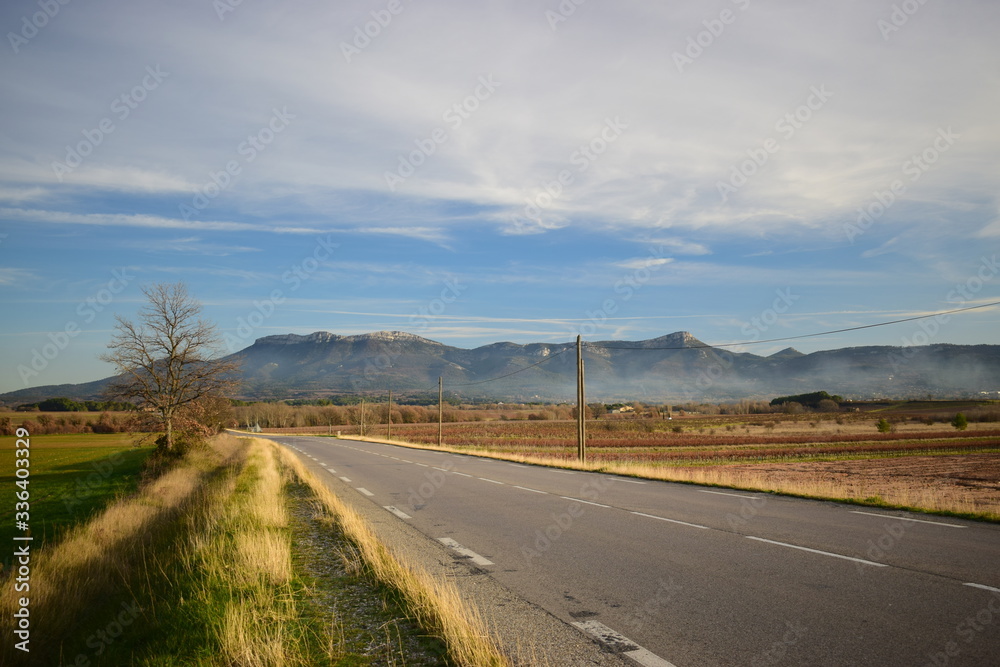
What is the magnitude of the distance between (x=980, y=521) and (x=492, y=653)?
33.8 ft

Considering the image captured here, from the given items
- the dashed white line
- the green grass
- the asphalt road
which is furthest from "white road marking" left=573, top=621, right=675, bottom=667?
the green grass

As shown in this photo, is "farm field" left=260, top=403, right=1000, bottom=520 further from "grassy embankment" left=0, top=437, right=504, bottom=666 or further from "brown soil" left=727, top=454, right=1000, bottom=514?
"grassy embankment" left=0, top=437, right=504, bottom=666

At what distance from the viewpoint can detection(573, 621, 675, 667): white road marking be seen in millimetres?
4078

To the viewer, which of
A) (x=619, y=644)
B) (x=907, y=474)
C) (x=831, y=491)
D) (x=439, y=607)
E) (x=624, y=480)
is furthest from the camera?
(x=907, y=474)

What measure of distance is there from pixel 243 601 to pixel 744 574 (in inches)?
204

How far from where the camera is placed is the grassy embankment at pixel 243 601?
4.38 m

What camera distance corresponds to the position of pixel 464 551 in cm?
797

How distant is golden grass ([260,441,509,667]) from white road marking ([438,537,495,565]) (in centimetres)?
94

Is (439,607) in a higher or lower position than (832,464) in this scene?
higher

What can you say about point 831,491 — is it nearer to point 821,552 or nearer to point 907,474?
point 821,552

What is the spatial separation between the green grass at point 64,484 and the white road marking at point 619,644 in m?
13.1

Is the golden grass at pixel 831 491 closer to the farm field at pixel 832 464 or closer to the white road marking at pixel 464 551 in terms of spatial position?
the farm field at pixel 832 464

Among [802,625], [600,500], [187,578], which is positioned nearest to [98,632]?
[187,578]

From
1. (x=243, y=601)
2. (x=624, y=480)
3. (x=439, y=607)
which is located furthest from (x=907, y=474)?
(x=243, y=601)
